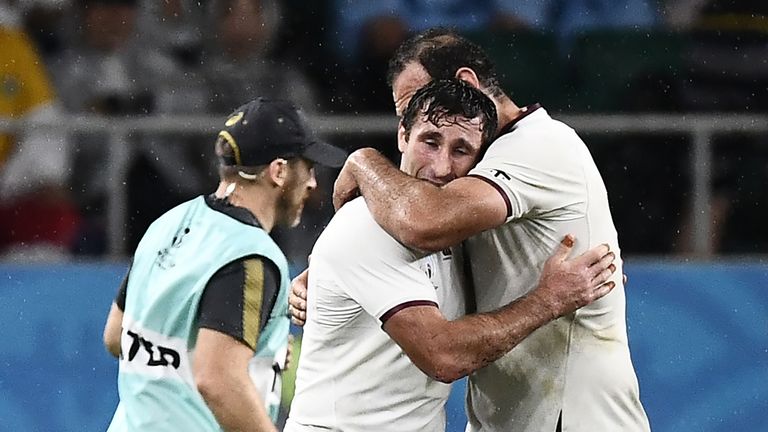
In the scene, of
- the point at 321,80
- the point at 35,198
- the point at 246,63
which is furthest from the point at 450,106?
the point at 321,80

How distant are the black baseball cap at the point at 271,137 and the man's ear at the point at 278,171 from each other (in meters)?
0.02

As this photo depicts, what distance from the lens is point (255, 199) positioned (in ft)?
15.6

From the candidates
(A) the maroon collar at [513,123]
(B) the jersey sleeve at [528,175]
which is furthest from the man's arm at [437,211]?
(A) the maroon collar at [513,123]

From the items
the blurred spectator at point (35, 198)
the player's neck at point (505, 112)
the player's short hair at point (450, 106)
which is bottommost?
the blurred spectator at point (35, 198)

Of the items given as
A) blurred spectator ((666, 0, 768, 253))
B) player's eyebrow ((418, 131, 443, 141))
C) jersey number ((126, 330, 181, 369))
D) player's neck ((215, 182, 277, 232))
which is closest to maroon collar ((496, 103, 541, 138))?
player's eyebrow ((418, 131, 443, 141))

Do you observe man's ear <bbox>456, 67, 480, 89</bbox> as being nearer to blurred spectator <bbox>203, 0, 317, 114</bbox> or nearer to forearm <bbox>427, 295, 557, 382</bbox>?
forearm <bbox>427, 295, 557, 382</bbox>

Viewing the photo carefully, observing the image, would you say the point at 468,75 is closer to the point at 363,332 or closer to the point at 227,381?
the point at 363,332

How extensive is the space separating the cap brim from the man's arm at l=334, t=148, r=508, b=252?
1159 millimetres

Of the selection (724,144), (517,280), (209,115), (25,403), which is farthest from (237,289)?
(724,144)

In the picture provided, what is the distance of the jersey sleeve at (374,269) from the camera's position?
12.0ft

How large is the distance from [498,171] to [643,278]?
3.67 metres

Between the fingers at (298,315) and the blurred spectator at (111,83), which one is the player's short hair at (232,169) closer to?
the fingers at (298,315)

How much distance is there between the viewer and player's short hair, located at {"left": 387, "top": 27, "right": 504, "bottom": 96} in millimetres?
4094

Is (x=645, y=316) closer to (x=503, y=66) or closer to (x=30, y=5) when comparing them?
(x=503, y=66)
